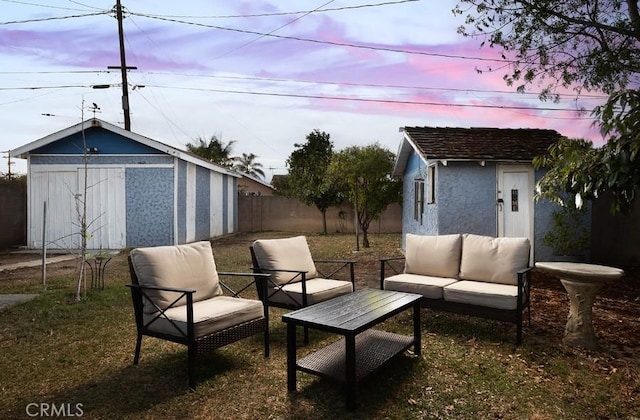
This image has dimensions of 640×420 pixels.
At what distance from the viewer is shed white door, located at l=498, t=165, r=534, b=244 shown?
875 cm

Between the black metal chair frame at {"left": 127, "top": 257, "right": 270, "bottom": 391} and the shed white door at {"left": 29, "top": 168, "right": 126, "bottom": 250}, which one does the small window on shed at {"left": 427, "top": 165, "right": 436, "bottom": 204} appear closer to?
the black metal chair frame at {"left": 127, "top": 257, "right": 270, "bottom": 391}

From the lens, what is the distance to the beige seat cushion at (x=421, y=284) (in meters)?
4.39

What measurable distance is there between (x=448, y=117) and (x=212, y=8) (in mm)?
9891

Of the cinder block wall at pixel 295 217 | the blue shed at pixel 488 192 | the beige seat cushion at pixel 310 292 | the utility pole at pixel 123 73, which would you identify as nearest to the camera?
the beige seat cushion at pixel 310 292

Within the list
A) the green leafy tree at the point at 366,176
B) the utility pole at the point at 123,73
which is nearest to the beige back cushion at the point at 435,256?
the green leafy tree at the point at 366,176

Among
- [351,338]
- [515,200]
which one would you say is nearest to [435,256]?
[351,338]

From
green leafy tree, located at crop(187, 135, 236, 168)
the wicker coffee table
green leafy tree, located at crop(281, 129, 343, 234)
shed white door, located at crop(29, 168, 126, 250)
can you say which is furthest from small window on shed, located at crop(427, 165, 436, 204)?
green leafy tree, located at crop(187, 135, 236, 168)

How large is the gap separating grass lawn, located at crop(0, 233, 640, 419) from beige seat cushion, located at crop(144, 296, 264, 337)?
42cm

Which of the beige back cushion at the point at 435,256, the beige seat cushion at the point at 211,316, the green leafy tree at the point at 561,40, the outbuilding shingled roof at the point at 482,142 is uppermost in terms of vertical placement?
the green leafy tree at the point at 561,40

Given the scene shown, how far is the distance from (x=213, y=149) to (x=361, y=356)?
25.7 meters

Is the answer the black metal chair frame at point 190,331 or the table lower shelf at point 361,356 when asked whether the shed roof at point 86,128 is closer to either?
the black metal chair frame at point 190,331

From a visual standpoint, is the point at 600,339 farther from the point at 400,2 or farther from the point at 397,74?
the point at 397,74

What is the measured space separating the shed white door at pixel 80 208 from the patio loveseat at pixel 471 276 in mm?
9542

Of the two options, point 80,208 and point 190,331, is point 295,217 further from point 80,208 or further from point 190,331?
point 190,331
